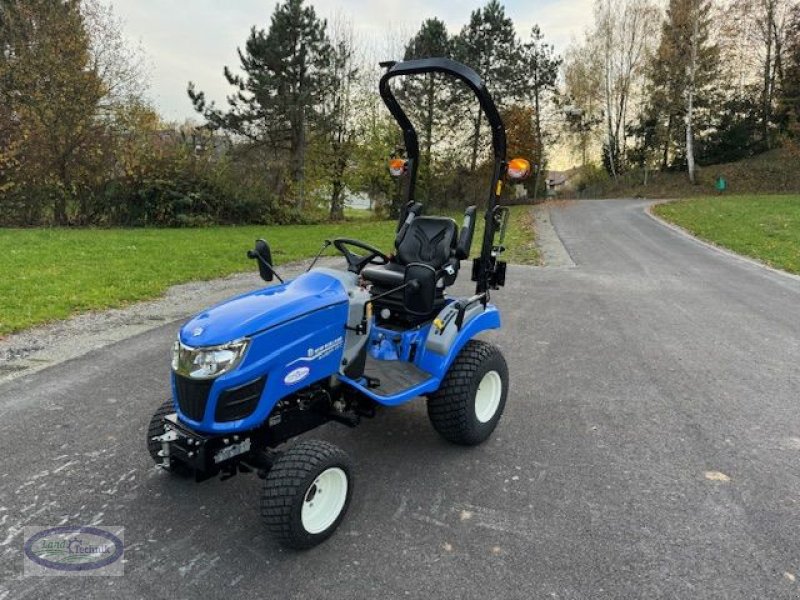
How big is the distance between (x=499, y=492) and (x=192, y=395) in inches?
67.2

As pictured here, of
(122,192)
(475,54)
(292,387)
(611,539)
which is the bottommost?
(611,539)

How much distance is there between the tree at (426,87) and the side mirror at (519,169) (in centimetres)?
2215

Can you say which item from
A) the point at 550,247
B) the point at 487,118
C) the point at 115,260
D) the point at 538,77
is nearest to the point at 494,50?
the point at 538,77

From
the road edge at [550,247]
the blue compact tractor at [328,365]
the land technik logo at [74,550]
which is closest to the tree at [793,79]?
the road edge at [550,247]

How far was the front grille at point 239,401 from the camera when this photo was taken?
2508 millimetres

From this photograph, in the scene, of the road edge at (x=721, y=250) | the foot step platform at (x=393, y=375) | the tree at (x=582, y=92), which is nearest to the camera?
the foot step platform at (x=393, y=375)

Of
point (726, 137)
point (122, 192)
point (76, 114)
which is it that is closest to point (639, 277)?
point (122, 192)

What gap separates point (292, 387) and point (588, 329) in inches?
180

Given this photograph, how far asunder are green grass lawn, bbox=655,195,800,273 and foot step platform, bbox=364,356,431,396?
33.5 ft

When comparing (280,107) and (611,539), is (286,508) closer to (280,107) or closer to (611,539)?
(611,539)

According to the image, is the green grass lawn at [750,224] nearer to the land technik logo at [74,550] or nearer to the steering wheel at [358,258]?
the steering wheel at [358,258]

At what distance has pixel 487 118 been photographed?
3.86 meters

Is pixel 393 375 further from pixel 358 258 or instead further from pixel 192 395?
pixel 192 395

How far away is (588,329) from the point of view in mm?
6406
